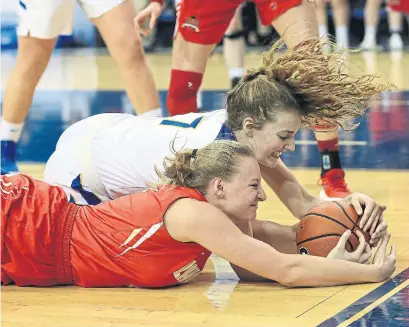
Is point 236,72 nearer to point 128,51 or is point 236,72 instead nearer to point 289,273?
point 128,51

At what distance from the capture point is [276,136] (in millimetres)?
4562

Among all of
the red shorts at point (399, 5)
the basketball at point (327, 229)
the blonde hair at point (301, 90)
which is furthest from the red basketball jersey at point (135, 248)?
the red shorts at point (399, 5)

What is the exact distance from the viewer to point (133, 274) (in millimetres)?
4320

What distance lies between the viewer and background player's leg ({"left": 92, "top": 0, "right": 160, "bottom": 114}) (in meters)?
6.30

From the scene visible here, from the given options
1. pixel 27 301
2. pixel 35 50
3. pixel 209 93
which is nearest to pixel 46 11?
pixel 35 50

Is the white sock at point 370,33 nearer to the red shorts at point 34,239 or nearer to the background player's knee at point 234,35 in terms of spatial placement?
the background player's knee at point 234,35

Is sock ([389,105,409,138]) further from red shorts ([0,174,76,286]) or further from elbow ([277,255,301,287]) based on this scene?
red shorts ([0,174,76,286])

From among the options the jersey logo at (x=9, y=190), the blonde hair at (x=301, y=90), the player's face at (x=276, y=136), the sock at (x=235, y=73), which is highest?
the blonde hair at (x=301, y=90)

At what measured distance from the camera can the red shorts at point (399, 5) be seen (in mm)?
13994

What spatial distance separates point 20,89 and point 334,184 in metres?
1.87

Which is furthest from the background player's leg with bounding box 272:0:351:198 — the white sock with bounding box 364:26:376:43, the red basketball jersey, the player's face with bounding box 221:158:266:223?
the white sock with bounding box 364:26:376:43

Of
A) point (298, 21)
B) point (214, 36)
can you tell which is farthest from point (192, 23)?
point (298, 21)

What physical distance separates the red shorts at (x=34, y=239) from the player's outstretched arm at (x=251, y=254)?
452mm

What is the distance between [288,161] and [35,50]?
1.97 metres
